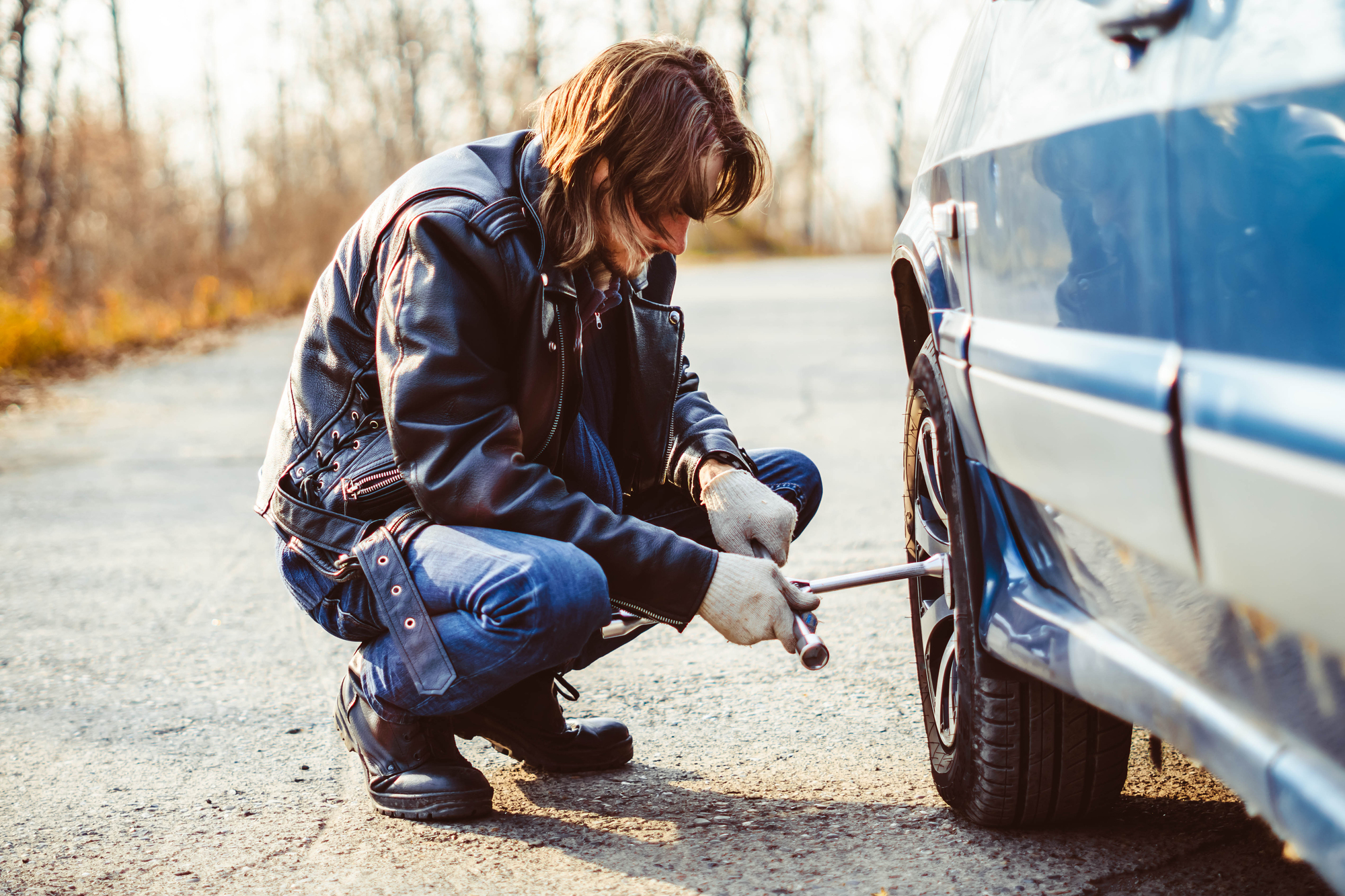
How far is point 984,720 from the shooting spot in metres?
1.95

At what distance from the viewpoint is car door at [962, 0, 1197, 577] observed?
51.7 inches

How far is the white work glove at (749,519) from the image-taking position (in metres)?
2.44

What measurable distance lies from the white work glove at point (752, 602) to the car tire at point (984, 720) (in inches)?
10.6

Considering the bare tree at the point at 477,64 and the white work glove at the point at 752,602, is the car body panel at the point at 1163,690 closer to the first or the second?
the white work glove at the point at 752,602

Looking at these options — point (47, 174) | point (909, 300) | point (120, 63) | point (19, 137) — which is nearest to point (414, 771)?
point (909, 300)

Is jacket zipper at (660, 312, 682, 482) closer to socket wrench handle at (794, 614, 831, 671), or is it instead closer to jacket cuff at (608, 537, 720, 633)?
jacket cuff at (608, 537, 720, 633)

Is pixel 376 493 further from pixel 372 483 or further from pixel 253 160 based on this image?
pixel 253 160

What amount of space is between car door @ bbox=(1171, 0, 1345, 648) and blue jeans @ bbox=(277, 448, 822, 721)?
3.59 ft

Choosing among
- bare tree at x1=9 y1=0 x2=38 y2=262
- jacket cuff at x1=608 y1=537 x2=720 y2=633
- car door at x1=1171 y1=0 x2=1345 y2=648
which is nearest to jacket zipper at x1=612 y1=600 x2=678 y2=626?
jacket cuff at x1=608 y1=537 x2=720 y2=633

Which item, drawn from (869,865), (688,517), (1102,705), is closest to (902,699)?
(688,517)

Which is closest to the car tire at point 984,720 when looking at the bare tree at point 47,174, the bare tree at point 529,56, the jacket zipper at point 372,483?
the jacket zipper at point 372,483

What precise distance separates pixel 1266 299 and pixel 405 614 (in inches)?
58.5

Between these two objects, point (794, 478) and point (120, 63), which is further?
point (120, 63)

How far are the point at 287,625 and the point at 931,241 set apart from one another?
2.39 meters
